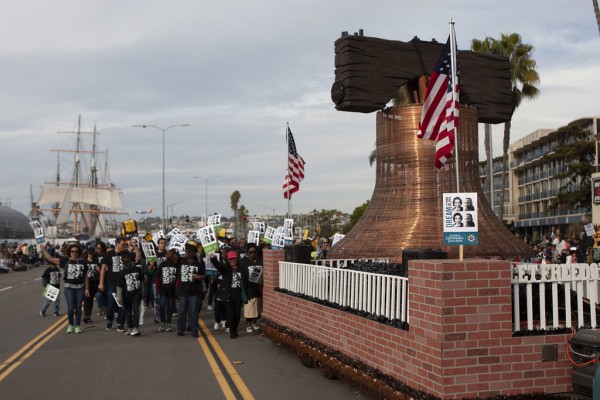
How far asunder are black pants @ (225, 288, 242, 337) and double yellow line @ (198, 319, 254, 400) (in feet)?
1.35

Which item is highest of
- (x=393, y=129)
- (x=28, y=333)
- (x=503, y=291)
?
(x=393, y=129)

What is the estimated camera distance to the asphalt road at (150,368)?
27.8ft

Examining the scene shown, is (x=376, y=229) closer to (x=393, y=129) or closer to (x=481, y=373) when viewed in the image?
(x=393, y=129)

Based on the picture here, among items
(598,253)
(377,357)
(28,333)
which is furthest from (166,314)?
(598,253)

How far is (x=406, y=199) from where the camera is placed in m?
15.3

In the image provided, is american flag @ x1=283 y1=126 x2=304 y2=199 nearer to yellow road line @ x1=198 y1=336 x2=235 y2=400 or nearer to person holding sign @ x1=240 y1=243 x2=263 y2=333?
person holding sign @ x1=240 y1=243 x2=263 y2=333

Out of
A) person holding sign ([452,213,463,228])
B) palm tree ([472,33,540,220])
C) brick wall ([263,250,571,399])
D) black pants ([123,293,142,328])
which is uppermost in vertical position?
palm tree ([472,33,540,220])

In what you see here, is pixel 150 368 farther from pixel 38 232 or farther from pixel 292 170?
pixel 292 170

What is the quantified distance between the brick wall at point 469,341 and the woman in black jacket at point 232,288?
665 cm

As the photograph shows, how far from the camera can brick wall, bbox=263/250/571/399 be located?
630 cm

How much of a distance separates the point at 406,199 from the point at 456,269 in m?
9.07

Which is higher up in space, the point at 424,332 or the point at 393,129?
the point at 393,129

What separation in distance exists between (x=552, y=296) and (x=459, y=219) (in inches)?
48.4

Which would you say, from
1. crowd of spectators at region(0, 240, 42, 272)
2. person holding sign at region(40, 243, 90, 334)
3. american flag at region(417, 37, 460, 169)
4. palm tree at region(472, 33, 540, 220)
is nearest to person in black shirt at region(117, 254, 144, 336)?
person holding sign at region(40, 243, 90, 334)
